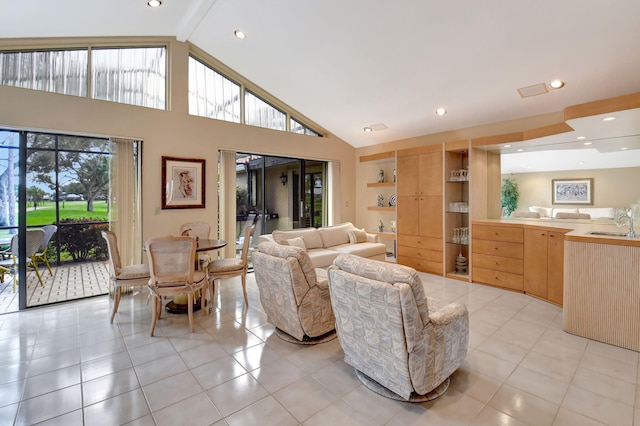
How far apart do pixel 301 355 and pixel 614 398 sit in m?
2.29

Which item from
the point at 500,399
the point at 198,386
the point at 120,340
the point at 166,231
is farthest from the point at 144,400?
the point at 166,231

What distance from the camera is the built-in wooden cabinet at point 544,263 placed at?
3.87m

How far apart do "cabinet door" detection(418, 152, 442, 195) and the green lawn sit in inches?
208

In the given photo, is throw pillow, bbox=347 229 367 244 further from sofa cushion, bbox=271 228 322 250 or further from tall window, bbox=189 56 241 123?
tall window, bbox=189 56 241 123

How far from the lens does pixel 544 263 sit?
13.3 ft

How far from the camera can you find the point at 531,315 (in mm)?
3611

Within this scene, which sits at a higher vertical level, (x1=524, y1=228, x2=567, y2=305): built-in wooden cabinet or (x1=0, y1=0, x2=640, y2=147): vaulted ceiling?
(x1=0, y1=0, x2=640, y2=147): vaulted ceiling

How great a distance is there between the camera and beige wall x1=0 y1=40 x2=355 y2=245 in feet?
12.4

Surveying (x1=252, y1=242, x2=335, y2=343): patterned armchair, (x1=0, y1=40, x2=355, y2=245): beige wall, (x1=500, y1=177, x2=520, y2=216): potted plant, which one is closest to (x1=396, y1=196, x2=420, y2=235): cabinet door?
(x1=500, y1=177, x2=520, y2=216): potted plant

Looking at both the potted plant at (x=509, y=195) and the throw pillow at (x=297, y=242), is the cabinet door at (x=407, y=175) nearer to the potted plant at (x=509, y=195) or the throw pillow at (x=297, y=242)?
the potted plant at (x=509, y=195)

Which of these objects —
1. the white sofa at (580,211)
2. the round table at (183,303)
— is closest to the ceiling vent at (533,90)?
the white sofa at (580,211)

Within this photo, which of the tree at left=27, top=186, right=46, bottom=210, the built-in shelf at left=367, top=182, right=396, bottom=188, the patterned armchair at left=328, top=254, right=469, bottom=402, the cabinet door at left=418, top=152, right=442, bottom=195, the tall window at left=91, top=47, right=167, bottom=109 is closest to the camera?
the patterned armchair at left=328, top=254, right=469, bottom=402

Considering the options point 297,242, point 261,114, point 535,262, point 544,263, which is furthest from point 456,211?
point 261,114

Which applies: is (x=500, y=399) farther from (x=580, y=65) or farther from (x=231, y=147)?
(x=231, y=147)
